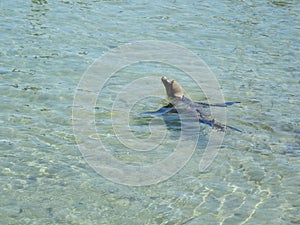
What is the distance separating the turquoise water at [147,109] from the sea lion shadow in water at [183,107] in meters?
0.16

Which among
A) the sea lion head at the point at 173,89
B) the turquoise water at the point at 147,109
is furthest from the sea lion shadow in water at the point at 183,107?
the turquoise water at the point at 147,109

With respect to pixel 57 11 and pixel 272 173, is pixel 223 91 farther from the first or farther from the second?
pixel 57 11

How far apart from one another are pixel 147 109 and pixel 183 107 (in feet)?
1.68

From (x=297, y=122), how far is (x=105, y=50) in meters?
3.41

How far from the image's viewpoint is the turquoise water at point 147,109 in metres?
4.91

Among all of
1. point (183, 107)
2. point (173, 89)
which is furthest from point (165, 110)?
point (173, 89)

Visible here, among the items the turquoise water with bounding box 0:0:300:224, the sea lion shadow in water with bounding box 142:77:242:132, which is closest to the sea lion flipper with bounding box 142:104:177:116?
the sea lion shadow in water with bounding box 142:77:242:132

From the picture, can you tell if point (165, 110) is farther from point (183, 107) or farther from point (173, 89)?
point (173, 89)

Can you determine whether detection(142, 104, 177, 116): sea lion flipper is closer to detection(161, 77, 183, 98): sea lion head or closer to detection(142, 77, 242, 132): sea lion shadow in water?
detection(142, 77, 242, 132): sea lion shadow in water

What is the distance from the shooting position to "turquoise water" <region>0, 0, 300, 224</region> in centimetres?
491

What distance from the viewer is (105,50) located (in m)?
8.94

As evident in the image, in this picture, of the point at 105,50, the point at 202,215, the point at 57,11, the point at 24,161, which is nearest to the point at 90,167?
the point at 24,161

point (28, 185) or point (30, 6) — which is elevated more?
point (30, 6)

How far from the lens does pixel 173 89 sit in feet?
23.9
